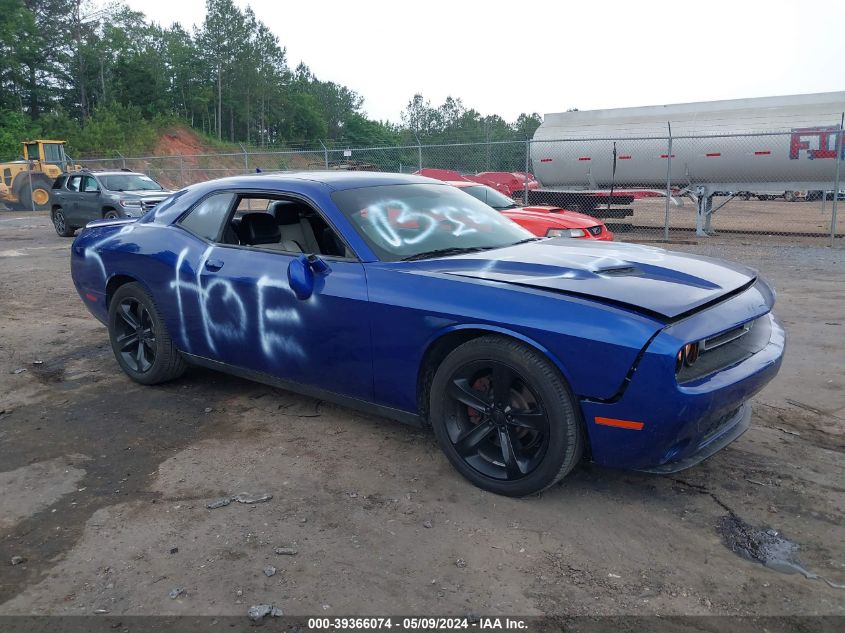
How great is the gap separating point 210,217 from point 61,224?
14409 millimetres

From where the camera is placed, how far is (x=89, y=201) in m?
15.7

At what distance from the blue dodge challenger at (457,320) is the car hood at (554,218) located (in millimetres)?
5550

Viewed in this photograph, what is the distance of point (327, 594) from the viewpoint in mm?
2514

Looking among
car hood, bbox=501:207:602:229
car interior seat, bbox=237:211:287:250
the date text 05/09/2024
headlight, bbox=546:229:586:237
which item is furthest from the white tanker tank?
the date text 05/09/2024

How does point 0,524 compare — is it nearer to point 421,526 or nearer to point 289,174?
point 421,526

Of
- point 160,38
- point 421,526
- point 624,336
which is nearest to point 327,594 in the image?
point 421,526

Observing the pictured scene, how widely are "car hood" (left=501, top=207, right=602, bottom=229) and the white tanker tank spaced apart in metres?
3.98

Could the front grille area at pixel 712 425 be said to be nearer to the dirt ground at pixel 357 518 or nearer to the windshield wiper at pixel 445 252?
the dirt ground at pixel 357 518

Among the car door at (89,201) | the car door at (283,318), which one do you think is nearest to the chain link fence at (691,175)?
the car door at (89,201)

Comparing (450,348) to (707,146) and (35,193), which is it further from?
(35,193)

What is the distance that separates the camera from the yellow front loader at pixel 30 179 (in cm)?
2616

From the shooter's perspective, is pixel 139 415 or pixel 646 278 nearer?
pixel 646 278

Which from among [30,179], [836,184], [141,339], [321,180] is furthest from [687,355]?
[30,179]

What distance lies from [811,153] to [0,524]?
16742 millimetres
